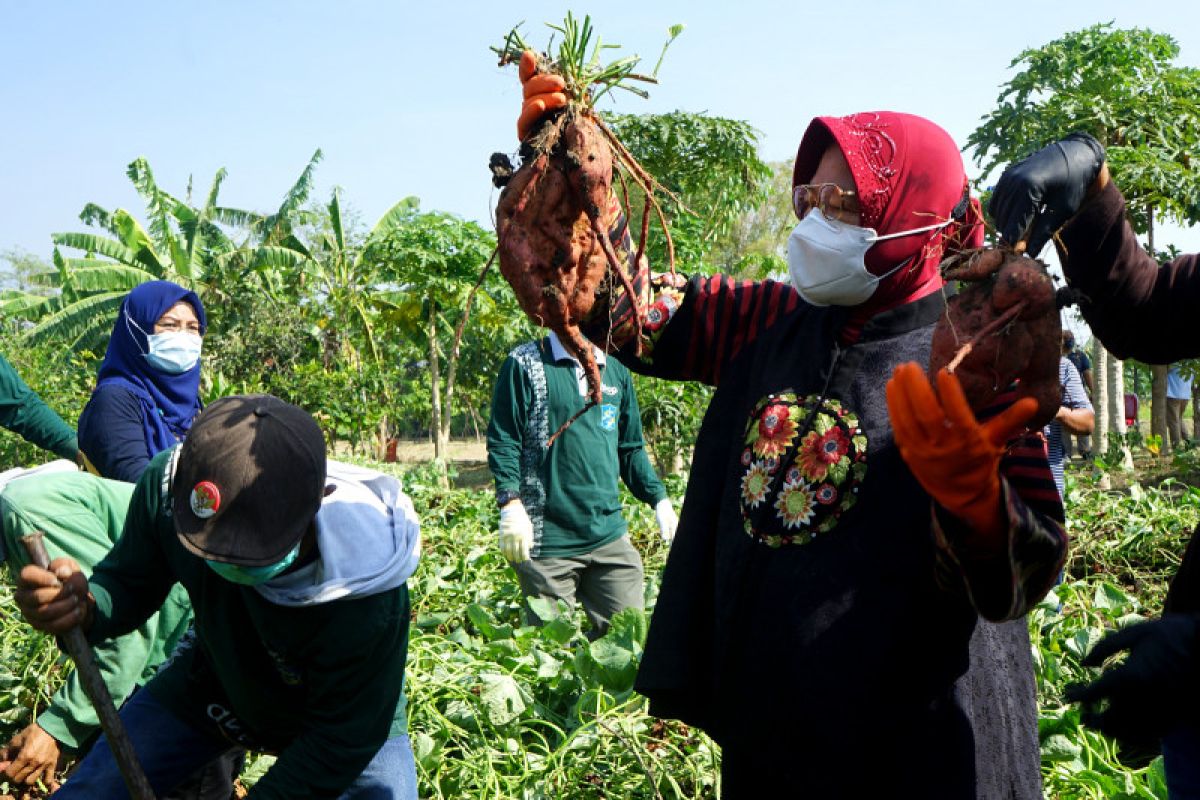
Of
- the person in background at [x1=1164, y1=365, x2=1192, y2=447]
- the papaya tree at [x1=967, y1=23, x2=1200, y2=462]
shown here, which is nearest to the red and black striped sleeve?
the papaya tree at [x1=967, y1=23, x2=1200, y2=462]

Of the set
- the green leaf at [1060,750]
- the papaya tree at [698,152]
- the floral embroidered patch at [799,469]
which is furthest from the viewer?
the papaya tree at [698,152]

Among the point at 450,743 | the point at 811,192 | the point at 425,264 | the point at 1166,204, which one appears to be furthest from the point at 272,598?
the point at 425,264

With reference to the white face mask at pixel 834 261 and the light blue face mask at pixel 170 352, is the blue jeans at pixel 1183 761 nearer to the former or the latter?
the white face mask at pixel 834 261

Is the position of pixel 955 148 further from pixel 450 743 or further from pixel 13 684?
pixel 13 684

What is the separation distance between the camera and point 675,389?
9.17 meters

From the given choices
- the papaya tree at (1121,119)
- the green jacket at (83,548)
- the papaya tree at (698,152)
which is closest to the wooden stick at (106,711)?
the green jacket at (83,548)

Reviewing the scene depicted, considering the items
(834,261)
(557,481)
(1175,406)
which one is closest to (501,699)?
(557,481)

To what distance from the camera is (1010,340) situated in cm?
115

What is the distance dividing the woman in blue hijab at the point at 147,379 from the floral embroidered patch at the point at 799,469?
230 cm

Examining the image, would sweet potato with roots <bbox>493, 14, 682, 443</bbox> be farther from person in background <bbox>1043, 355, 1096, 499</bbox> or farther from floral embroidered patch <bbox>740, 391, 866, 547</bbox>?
person in background <bbox>1043, 355, 1096, 499</bbox>

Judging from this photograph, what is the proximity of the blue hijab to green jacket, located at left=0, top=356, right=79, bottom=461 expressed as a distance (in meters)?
0.62

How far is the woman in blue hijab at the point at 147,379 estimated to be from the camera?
3.03 metres

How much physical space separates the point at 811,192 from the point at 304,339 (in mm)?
14661

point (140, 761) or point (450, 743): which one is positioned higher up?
point (140, 761)
